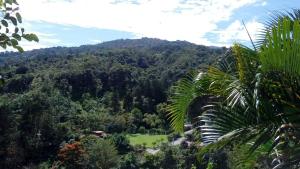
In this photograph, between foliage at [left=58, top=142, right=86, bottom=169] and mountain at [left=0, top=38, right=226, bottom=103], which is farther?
mountain at [left=0, top=38, right=226, bottom=103]

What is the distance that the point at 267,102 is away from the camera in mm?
2705

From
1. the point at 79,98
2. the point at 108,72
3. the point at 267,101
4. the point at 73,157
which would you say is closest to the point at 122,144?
the point at 73,157

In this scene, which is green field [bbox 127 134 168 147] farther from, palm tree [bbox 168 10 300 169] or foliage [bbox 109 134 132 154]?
palm tree [bbox 168 10 300 169]

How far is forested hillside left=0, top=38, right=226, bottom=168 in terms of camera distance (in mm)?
43344

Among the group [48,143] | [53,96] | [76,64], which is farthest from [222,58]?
[76,64]

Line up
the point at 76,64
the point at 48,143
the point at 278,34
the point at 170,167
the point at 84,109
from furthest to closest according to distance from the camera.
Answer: the point at 76,64 < the point at 84,109 < the point at 48,143 < the point at 170,167 < the point at 278,34

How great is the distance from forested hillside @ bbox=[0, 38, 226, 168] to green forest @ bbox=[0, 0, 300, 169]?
13cm

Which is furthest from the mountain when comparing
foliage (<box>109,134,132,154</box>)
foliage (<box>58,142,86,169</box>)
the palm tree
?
the palm tree

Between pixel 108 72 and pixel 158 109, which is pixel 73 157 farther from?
pixel 108 72

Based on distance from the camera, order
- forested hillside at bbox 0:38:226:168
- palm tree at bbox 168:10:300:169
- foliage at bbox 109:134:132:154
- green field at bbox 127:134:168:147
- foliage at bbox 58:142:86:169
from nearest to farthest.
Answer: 1. palm tree at bbox 168:10:300:169
2. foliage at bbox 58:142:86:169
3. forested hillside at bbox 0:38:226:168
4. foliage at bbox 109:134:132:154
5. green field at bbox 127:134:168:147

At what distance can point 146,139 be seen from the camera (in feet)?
177

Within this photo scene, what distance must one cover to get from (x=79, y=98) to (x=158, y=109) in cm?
2469

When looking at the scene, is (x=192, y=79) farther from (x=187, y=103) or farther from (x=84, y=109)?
(x=84, y=109)

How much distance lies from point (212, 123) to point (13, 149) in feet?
130
